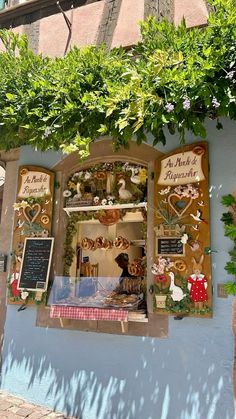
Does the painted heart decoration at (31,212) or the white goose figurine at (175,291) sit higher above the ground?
Result: the painted heart decoration at (31,212)

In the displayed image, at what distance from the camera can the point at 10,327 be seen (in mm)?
5070

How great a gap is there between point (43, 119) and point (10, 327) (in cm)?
290

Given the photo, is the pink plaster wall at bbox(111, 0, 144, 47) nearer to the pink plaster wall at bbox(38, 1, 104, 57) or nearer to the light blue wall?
the pink plaster wall at bbox(38, 1, 104, 57)

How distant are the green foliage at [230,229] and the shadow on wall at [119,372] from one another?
1.54 ft

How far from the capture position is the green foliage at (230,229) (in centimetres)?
370

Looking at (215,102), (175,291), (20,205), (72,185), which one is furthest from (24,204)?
(215,102)

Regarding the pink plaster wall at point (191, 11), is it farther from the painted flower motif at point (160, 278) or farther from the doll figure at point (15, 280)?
the doll figure at point (15, 280)

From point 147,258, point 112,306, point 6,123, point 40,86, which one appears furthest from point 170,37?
point 112,306

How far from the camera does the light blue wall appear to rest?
3.73 m

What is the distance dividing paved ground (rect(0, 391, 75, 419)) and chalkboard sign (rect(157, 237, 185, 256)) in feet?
7.33

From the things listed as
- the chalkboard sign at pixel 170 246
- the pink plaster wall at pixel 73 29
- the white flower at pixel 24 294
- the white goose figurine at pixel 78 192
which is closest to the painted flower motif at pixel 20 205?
the white goose figurine at pixel 78 192

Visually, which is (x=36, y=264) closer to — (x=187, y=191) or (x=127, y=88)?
(x=187, y=191)

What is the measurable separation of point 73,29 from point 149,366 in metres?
4.44

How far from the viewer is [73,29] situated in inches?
204
